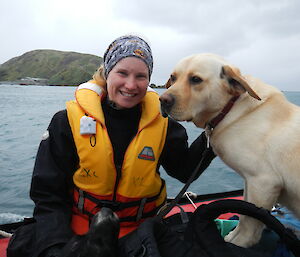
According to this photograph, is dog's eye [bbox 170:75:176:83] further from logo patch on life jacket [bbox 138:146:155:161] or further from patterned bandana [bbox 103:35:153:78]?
logo patch on life jacket [bbox 138:146:155:161]

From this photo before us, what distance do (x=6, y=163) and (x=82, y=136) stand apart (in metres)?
6.35

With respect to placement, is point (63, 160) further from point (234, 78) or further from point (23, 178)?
point (23, 178)

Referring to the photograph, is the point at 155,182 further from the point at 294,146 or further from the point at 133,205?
the point at 294,146

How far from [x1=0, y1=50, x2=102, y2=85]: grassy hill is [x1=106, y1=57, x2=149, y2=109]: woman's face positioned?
128 meters

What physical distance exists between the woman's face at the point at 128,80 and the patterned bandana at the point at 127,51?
0.14 ft

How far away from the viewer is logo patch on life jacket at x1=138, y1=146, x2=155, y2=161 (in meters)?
2.41

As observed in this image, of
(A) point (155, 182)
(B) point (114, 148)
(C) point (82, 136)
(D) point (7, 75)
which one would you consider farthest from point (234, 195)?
(D) point (7, 75)

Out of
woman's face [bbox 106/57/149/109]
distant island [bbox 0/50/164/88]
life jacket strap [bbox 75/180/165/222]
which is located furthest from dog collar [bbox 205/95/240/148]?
distant island [bbox 0/50/164/88]

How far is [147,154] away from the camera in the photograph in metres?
2.44

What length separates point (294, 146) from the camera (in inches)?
82.4

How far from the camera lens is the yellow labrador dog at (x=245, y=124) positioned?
208 centimetres

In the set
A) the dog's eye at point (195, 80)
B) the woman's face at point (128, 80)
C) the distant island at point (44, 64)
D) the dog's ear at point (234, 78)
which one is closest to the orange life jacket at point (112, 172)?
the woman's face at point (128, 80)

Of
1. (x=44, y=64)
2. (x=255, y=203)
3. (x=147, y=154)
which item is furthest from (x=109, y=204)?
(x=44, y=64)

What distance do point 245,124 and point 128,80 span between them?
1040 mm
